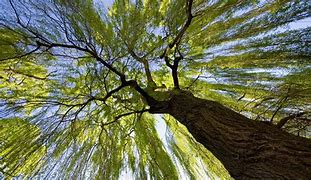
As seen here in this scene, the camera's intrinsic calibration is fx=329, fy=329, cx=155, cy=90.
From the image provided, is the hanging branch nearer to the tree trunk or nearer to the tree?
A: the tree

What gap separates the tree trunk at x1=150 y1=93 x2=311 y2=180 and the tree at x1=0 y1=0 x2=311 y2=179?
0.02 metres

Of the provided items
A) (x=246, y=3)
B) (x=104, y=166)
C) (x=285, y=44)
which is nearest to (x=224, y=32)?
(x=246, y=3)

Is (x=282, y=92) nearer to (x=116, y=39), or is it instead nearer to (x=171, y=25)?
(x=171, y=25)

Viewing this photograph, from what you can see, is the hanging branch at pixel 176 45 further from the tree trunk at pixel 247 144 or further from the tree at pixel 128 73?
the tree trunk at pixel 247 144

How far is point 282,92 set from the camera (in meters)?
2.60

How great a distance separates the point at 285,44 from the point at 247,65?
443 mm

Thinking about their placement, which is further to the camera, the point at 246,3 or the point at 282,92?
the point at 246,3

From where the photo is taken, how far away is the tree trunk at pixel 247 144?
1.62 meters

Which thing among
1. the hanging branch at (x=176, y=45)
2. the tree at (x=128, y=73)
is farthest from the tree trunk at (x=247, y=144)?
the hanging branch at (x=176, y=45)

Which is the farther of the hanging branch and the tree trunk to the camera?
the hanging branch

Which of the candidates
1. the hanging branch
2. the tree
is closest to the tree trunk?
the tree

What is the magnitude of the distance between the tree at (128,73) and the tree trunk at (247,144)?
0.07ft

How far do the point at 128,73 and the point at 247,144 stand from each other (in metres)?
1.52

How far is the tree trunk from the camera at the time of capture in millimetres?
1615
